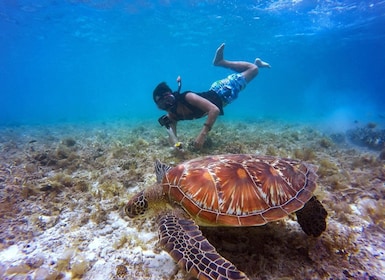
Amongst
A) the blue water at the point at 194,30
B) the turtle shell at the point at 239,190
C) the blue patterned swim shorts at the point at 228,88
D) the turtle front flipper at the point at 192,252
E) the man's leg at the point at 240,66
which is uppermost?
the blue water at the point at 194,30

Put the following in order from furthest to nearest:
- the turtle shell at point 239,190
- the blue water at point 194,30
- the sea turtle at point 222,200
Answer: the blue water at point 194,30 → the turtle shell at point 239,190 → the sea turtle at point 222,200

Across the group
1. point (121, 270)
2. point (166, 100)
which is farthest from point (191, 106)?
point (121, 270)

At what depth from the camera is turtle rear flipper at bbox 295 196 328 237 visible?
238 cm

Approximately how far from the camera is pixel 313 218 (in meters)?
2.42

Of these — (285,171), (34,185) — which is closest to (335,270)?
(285,171)

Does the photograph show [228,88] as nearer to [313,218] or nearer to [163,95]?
[163,95]

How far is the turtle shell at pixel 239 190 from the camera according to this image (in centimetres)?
212

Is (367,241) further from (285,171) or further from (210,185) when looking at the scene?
(210,185)

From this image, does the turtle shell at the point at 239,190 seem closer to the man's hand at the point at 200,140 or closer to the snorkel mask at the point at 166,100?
the man's hand at the point at 200,140

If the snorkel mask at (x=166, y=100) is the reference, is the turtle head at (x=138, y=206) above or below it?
below

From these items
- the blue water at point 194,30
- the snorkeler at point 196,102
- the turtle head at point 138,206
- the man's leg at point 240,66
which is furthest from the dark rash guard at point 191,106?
the blue water at point 194,30

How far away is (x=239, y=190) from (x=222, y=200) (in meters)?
0.23

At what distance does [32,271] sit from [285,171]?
10.2 feet

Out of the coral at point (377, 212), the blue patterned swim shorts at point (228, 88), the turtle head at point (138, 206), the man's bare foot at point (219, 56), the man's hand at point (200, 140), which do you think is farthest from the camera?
the man's bare foot at point (219, 56)
